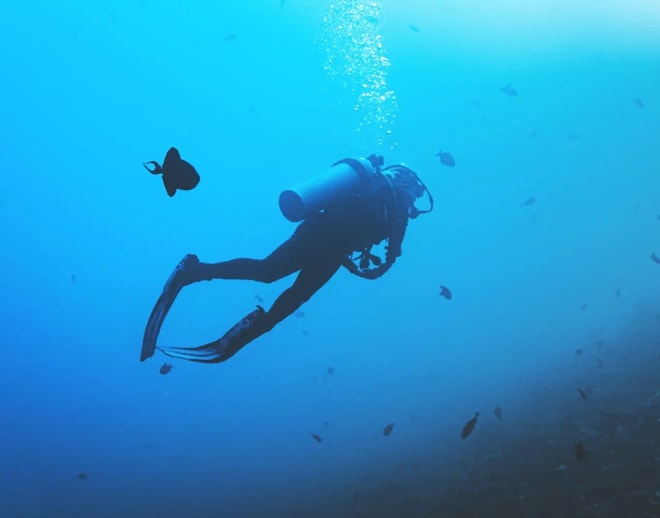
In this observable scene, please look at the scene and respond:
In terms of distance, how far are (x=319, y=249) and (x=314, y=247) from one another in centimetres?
5

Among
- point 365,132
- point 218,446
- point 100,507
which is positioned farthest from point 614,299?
point 365,132

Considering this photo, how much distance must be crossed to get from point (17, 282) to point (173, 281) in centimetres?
2161

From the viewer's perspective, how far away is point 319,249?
508 centimetres

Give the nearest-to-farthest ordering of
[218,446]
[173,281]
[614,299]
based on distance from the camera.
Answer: [173,281], [218,446], [614,299]

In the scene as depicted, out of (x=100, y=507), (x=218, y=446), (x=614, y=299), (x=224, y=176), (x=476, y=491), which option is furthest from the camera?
(x=224, y=176)

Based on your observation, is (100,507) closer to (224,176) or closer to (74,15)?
(74,15)

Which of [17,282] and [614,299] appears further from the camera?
[17,282]

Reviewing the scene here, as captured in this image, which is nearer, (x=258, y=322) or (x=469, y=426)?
(x=258, y=322)

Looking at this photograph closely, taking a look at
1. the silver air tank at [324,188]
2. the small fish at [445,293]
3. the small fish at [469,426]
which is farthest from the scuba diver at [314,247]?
the small fish at [445,293]

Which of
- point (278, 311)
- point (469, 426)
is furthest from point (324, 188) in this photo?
point (469, 426)

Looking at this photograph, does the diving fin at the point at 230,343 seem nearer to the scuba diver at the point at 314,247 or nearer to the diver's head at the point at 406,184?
the scuba diver at the point at 314,247

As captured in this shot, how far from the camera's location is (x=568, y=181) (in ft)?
111

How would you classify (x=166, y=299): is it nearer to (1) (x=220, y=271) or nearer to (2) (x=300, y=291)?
(1) (x=220, y=271)

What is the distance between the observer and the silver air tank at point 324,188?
4641 millimetres
